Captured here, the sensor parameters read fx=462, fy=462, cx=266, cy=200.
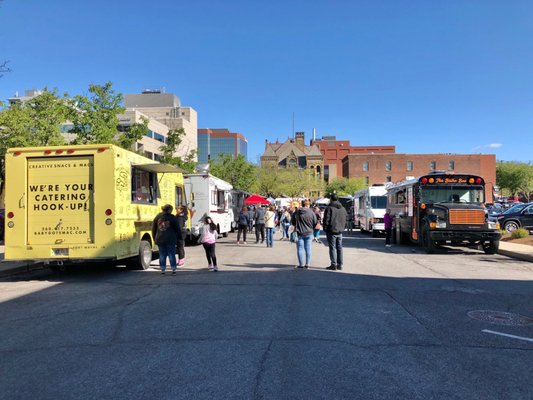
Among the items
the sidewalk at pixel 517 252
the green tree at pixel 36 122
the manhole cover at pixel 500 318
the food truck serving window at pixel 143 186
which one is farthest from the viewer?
the green tree at pixel 36 122

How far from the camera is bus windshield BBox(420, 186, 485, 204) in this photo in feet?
54.2

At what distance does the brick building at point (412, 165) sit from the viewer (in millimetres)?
94938

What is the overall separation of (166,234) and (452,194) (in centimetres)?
1080

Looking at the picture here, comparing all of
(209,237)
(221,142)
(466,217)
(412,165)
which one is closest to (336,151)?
(412,165)

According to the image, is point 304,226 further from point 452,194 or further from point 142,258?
point 452,194

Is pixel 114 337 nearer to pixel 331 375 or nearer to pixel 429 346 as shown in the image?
pixel 331 375

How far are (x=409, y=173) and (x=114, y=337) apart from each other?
317 ft

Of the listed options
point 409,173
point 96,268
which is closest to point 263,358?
point 96,268

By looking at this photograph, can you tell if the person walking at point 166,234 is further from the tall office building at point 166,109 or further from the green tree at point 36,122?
the tall office building at point 166,109

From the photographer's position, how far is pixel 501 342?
541cm

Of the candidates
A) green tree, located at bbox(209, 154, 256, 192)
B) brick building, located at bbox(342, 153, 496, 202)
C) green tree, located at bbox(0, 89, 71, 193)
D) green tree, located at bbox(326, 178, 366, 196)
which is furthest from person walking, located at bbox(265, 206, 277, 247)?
brick building, located at bbox(342, 153, 496, 202)

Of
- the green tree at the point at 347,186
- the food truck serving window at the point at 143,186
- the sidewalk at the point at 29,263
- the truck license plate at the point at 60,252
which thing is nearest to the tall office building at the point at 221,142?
the green tree at the point at 347,186

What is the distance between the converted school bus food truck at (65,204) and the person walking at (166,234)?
0.74 meters

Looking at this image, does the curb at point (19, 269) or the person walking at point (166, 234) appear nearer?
the person walking at point (166, 234)
